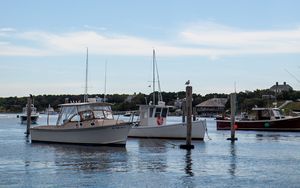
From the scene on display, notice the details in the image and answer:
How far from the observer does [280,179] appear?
26.7 m

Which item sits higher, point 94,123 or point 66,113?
point 66,113

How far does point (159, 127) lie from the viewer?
55781 millimetres

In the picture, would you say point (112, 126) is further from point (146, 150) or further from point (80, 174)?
point (80, 174)

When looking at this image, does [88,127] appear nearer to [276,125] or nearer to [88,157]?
[88,157]

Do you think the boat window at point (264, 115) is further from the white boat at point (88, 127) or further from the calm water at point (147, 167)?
the white boat at point (88, 127)

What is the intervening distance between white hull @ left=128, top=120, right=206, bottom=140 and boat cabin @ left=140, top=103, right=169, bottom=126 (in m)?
1.13

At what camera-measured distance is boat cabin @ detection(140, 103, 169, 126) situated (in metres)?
57.2

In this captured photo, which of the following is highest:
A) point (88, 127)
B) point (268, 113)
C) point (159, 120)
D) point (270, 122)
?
point (268, 113)

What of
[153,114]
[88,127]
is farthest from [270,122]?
[88,127]

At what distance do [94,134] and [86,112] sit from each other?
227 cm

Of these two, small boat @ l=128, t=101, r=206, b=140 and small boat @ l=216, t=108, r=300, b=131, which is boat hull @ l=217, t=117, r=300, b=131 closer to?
small boat @ l=216, t=108, r=300, b=131

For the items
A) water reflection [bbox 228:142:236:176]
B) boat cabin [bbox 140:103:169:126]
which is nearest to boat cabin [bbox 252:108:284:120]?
boat cabin [bbox 140:103:169:126]

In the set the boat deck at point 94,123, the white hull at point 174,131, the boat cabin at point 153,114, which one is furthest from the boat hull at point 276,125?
the boat deck at point 94,123

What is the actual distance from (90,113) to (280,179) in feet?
73.9
